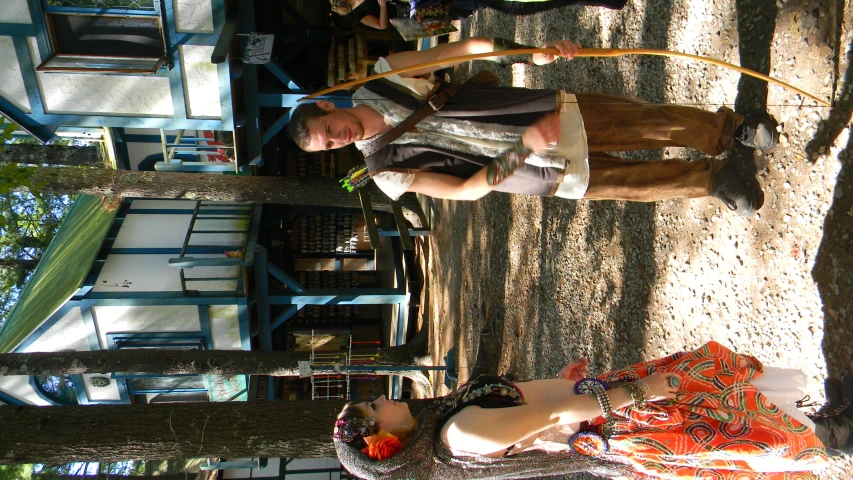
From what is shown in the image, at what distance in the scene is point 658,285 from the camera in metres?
4.32

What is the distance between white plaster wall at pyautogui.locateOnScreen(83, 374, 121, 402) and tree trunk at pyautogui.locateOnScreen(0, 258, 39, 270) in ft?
28.6

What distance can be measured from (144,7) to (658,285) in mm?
5694

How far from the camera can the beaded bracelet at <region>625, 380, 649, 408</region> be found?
258 centimetres

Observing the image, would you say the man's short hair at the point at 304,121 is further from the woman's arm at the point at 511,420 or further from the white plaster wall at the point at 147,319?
the white plaster wall at the point at 147,319

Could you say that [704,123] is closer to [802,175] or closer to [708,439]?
[802,175]

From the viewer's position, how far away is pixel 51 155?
8320mm

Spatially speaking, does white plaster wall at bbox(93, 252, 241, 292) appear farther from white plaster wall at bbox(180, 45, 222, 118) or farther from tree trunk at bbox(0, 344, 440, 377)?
white plaster wall at bbox(180, 45, 222, 118)

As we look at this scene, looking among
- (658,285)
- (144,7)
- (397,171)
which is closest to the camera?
(397,171)

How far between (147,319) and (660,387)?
24.8 ft

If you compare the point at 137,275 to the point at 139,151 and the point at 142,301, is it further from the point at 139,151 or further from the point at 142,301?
the point at 139,151

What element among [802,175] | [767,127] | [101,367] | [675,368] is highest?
[767,127]

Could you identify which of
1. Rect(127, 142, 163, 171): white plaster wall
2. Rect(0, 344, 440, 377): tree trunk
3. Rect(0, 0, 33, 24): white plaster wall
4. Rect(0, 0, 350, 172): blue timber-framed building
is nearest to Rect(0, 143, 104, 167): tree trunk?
Rect(127, 142, 163, 171): white plaster wall

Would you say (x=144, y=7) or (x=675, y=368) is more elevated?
(x=144, y=7)

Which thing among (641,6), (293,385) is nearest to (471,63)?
(641,6)
